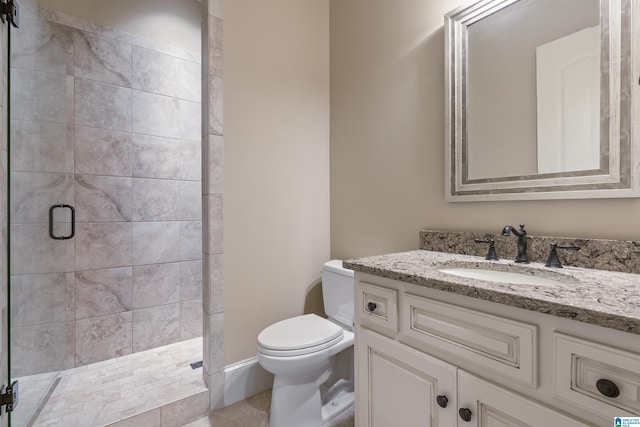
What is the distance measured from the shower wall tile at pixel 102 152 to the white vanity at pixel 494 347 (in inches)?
76.3

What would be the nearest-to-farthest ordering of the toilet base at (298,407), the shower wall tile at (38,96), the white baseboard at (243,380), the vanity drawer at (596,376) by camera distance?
1. the vanity drawer at (596,376)
2. the shower wall tile at (38,96)
3. the toilet base at (298,407)
4. the white baseboard at (243,380)

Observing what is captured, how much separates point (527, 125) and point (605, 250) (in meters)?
0.54

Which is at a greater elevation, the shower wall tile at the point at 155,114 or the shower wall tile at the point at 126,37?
the shower wall tile at the point at 126,37

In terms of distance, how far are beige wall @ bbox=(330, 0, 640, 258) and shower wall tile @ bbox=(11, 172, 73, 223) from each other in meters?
1.67

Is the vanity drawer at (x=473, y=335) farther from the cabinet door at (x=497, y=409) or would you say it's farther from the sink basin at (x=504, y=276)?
the sink basin at (x=504, y=276)

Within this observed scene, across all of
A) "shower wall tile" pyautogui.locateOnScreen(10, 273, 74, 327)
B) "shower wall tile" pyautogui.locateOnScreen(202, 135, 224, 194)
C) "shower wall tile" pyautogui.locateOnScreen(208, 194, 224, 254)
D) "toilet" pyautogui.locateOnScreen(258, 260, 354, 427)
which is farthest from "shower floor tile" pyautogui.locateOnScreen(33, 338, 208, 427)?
"shower wall tile" pyautogui.locateOnScreen(202, 135, 224, 194)

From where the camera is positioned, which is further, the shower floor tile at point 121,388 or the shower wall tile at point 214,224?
the shower wall tile at point 214,224

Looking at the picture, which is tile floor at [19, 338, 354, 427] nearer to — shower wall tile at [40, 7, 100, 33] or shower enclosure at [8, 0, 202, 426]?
shower enclosure at [8, 0, 202, 426]

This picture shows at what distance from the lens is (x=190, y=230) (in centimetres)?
244

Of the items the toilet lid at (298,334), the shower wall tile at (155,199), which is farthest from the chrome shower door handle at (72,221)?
the toilet lid at (298,334)

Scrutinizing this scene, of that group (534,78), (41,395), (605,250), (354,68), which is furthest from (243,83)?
(41,395)

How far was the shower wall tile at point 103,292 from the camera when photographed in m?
2.00

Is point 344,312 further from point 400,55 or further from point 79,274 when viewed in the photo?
point 79,274

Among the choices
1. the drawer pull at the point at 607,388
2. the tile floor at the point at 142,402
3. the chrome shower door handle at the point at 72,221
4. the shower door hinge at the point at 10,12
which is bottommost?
the tile floor at the point at 142,402
